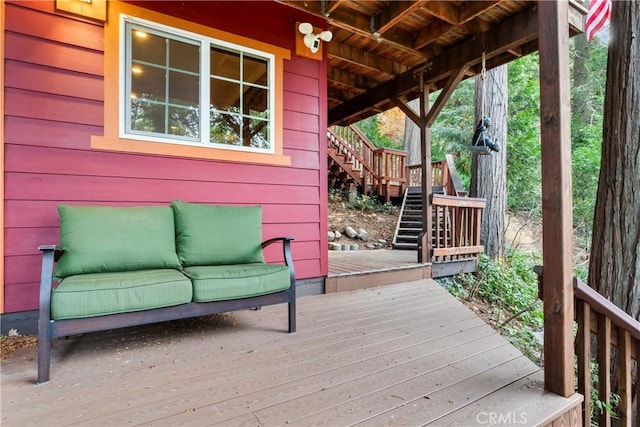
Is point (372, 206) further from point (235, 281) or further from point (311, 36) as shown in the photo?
point (235, 281)

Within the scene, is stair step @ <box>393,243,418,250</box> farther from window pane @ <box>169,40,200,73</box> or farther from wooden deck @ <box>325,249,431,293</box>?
window pane @ <box>169,40,200,73</box>

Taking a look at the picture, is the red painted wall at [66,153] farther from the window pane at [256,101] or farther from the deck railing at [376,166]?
the deck railing at [376,166]

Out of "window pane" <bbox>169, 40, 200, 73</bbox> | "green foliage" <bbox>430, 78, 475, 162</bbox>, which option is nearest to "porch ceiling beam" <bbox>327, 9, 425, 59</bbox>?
"window pane" <bbox>169, 40, 200, 73</bbox>

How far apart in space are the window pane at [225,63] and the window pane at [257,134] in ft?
1.47

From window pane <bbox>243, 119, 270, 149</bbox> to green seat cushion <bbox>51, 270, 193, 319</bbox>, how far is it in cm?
157

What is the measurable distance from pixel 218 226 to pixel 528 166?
822cm

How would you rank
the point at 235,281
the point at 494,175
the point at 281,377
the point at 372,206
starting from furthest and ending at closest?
the point at 372,206
the point at 494,175
the point at 235,281
the point at 281,377

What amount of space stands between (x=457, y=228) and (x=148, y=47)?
Answer: 4.17 metres

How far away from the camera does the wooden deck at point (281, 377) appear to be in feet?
4.33

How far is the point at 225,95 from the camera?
2920mm

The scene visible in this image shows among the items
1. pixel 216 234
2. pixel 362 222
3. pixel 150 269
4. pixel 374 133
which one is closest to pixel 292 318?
pixel 216 234

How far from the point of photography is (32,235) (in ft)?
7.11

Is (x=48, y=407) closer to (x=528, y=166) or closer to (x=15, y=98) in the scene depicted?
(x=15, y=98)

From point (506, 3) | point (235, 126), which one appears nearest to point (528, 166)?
point (506, 3)
